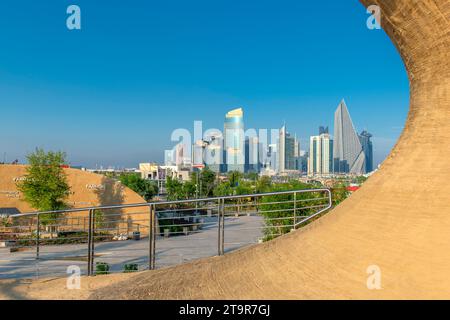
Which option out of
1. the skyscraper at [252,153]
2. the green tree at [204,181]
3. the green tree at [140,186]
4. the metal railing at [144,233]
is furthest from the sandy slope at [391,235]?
the skyscraper at [252,153]

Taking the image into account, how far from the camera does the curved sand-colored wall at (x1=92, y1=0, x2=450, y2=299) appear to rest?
333 cm

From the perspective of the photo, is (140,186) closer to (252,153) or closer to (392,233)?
(392,233)

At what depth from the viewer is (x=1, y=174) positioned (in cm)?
2438

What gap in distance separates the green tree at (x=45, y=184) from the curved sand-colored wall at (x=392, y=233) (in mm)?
19292

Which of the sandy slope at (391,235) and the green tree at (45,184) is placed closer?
the sandy slope at (391,235)

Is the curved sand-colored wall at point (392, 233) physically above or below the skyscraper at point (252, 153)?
below

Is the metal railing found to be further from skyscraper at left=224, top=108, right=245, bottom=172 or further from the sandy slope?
skyscraper at left=224, top=108, right=245, bottom=172

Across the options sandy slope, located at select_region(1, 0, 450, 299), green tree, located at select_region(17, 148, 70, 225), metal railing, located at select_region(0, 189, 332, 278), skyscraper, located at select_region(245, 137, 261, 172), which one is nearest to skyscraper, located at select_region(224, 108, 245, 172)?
skyscraper, located at select_region(245, 137, 261, 172)

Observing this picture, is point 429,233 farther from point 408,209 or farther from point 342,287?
point 342,287

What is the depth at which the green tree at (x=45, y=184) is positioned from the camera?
71.0 ft

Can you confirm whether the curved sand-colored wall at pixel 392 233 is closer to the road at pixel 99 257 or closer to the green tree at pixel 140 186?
the road at pixel 99 257

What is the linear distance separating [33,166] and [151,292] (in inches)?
836

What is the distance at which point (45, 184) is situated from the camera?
71.7ft
